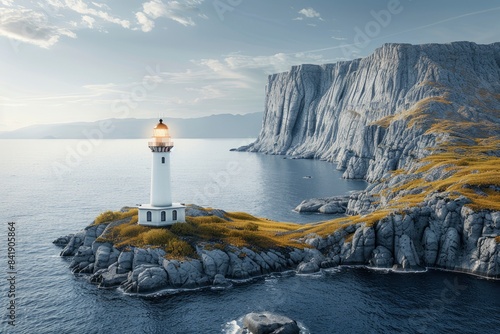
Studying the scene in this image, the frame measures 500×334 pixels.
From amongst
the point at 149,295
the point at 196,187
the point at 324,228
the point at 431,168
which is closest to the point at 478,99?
the point at 431,168

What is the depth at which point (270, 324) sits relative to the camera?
41.2 m

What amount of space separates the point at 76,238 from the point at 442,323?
6057cm

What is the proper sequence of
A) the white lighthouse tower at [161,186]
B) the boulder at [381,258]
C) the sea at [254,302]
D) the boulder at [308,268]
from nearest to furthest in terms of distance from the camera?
the sea at [254,302], the boulder at [308,268], the boulder at [381,258], the white lighthouse tower at [161,186]

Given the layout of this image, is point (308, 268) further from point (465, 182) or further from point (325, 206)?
point (325, 206)

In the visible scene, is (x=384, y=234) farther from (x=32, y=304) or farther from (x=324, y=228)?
(x=32, y=304)

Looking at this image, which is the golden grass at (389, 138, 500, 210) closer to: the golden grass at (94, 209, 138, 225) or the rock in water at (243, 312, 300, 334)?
the rock in water at (243, 312, 300, 334)

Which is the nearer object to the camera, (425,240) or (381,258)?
(381,258)

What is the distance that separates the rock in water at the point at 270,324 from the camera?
4069 cm

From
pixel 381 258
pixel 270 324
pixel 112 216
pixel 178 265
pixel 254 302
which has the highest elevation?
pixel 112 216

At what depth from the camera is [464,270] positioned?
60.1 m

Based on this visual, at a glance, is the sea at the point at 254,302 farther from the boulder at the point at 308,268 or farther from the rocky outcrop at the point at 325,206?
the rocky outcrop at the point at 325,206

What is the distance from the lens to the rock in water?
4069cm

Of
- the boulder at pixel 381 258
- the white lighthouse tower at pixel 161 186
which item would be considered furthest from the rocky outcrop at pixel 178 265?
the white lighthouse tower at pixel 161 186

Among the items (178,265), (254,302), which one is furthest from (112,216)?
(254,302)
